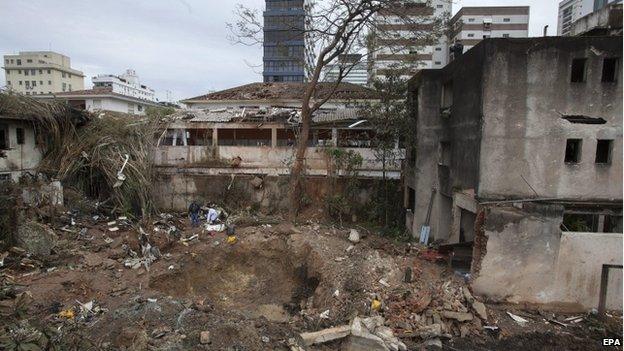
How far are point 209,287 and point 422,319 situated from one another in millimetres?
6056

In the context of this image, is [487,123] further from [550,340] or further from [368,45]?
[368,45]

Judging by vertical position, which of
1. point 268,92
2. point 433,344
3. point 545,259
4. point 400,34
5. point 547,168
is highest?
point 400,34

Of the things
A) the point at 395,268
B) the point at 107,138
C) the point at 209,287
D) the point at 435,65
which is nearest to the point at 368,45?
the point at 395,268

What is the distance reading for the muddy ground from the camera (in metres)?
7.01

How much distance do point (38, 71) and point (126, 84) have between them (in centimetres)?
1545

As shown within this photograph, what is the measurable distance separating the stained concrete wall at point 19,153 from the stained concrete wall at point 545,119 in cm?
1489

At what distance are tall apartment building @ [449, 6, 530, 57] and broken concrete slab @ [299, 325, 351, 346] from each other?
43.9m

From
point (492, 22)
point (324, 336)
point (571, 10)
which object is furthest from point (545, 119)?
point (492, 22)

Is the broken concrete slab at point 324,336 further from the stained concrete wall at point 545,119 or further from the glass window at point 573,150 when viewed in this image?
the glass window at point 573,150

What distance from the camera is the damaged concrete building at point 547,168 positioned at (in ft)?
26.1

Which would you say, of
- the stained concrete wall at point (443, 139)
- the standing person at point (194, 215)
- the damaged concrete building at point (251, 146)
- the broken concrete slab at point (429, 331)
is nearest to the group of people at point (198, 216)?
the standing person at point (194, 215)

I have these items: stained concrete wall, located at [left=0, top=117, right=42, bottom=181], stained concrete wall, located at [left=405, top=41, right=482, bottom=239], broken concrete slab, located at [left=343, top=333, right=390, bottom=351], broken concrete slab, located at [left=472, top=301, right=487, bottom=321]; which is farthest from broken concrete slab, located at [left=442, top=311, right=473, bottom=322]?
stained concrete wall, located at [left=0, top=117, right=42, bottom=181]

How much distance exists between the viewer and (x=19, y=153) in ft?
42.6

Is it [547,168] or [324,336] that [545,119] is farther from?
[324,336]
